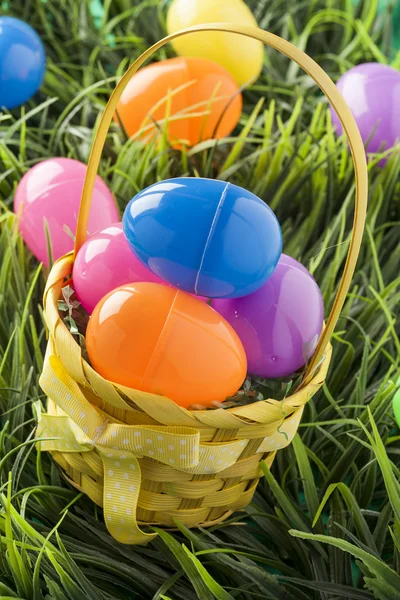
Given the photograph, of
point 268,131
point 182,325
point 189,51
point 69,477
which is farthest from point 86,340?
A: point 189,51

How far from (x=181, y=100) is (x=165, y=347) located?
2.36ft

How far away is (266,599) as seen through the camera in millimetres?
832

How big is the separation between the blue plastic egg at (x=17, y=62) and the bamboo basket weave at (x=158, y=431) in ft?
1.90

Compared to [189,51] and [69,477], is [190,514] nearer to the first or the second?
[69,477]

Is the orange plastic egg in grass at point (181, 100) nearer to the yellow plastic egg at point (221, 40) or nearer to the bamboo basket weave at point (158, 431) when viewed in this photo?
the yellow plastic egg at point (221, 40)

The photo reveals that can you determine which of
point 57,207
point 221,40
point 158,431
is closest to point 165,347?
point 158,431

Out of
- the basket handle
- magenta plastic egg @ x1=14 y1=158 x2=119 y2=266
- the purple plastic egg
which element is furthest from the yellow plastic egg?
the basket handle

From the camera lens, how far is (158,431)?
0.75 m

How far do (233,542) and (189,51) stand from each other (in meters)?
1.00

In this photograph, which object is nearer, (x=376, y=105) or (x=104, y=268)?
(x=104, y=268)

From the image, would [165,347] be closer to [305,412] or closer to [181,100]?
[305,412]

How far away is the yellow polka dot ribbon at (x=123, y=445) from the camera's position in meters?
0.76

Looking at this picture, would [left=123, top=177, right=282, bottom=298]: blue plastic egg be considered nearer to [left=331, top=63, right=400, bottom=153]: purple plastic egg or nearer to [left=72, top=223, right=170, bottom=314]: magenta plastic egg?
[left=72, top=223, right=170, bottom=314]: magenta plastic egg

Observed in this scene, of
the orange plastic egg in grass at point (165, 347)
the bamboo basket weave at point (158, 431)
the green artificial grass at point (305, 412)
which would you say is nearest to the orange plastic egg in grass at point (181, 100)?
the green artificial grass at point (305, 412)
